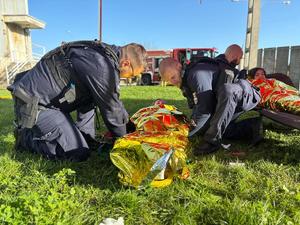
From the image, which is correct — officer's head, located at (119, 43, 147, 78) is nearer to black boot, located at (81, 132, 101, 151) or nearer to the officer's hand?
the officer's hand

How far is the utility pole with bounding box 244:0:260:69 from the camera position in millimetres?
6355

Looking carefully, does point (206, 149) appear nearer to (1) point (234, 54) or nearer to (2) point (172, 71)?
(2) point (172, 71)

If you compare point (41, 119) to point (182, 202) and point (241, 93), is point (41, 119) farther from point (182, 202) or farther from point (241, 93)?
point (241, 93)

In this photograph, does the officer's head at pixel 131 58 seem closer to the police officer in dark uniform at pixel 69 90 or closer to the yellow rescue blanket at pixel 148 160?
the police officer in dark uniform at pixel 69 90

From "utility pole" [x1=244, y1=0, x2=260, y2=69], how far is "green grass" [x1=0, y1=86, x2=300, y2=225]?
3657 millimetres

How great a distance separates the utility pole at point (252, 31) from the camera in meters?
6.36

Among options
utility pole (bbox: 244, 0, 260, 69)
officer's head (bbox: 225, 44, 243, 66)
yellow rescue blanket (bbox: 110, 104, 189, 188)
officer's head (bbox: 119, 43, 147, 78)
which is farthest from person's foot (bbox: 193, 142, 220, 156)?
utility pole (bbox: 244, 0, 260, 69)

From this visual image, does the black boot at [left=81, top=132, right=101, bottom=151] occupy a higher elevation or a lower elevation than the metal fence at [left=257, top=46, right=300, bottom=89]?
lower

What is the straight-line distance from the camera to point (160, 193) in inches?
91.8

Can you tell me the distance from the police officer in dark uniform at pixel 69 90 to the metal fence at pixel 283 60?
6954 mm

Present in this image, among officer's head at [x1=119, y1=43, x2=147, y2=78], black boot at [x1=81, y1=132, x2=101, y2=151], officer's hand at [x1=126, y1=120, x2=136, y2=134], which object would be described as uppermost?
officer's head at [x1=119, y1=43, x2=147, y2=78]

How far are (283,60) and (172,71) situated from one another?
7006 millimetres

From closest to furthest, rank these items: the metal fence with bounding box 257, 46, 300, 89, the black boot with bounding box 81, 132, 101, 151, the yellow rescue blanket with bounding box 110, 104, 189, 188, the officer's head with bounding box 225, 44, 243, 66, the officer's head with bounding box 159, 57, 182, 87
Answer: the yellow rescue blanket with bounding box 110, 104, 189, 188 → the officer's head with bounding box 159, 57, 182, 87 → the black boot with bounding box 81, 132, 101, 151 → the officer's head with bounding box 225, 44, 243, 66 → the metal fence with bounding box 257, 46, 300, 89

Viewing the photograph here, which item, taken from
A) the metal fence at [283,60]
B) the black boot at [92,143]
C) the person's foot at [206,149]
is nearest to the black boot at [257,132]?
the person's foot at [206,149]
